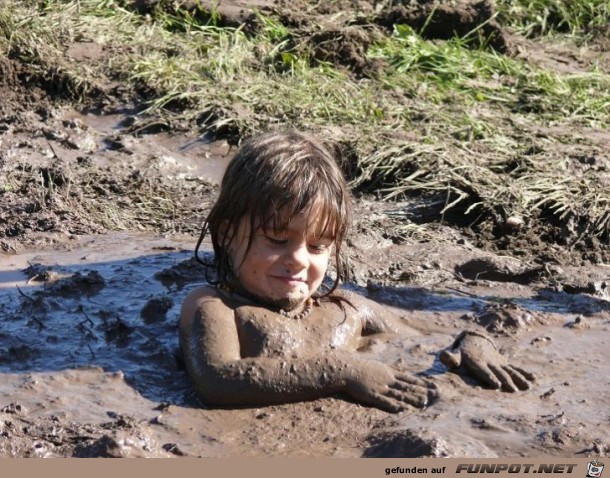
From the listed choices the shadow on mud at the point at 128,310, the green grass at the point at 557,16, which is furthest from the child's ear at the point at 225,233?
the green grass at the point at 557,16

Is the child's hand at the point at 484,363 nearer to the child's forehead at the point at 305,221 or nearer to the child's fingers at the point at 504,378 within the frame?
the child's fingers at the point at 504,378

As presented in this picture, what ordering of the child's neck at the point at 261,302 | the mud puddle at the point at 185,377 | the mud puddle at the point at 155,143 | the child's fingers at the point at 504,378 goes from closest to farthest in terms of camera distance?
the mud puddle at the point at 185,377
the child's fingers at the point at 504,378
the child's neck at the point at 261,302
the mud puddle at the point at 155,143

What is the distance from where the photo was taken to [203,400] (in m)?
4.43

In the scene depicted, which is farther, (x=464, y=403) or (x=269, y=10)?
(x=269, y=10)

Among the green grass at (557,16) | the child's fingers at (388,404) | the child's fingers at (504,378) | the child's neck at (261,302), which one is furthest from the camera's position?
the green grass at (557,16)

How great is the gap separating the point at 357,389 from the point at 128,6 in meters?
5.44

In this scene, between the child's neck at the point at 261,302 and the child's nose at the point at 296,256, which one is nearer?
the child's nose at the point at 296,256

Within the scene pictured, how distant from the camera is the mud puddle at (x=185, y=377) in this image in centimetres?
410

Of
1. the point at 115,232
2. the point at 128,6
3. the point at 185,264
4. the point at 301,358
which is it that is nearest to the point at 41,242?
the point at 115,232

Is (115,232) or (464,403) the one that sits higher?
(464,403)

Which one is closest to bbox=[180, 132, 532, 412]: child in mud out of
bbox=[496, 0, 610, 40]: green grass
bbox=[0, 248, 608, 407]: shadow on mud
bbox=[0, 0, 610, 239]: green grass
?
bbox=[0, 248, 608, 407]: shadow on mud

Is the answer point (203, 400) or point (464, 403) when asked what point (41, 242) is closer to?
point (203, 400)

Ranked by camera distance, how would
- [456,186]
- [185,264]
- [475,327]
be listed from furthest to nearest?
[456,186] < [185,264] < [475,327]

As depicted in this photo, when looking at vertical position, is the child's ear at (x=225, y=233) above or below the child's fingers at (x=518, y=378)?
above
